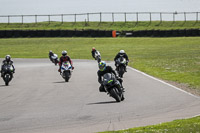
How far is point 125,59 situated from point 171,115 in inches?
522

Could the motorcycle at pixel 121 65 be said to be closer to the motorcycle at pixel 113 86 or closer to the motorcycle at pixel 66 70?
the motorcycle at pixel 66 70

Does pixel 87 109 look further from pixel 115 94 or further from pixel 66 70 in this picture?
pixel 66 70

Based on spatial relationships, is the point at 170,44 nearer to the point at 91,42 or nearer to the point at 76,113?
the point at 91,42

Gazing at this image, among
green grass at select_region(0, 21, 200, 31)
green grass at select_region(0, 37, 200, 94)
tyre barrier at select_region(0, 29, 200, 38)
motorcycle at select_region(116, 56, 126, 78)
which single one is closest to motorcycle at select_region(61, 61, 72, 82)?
motorcycle at select_region(116, 56, 126, 78)

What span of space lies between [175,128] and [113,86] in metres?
5.79

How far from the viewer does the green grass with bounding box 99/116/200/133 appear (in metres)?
9.44

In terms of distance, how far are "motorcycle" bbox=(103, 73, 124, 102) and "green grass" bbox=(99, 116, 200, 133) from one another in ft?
15.0

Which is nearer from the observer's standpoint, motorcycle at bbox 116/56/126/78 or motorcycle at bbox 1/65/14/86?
motorcycle at bbox 1/65/14/86

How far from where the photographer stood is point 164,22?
85.1 metres

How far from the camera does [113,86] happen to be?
15469mm

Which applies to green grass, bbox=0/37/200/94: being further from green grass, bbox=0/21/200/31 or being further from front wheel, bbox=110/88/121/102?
front wheel, bbox=110/88/121/102

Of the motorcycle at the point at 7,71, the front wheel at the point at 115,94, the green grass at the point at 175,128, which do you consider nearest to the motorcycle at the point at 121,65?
the motorcycle at the point at 7,71

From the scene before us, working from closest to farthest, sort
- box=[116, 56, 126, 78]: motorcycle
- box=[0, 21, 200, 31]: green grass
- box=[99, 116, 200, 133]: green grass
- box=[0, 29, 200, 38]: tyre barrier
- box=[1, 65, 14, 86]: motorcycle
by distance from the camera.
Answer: box=[99, 116, 200, 133]: green grass, box=[1, 65, 14, 86]: motorcycle, box=[116, 56, 126, 78]: motorcycle, box=[0, 29, 200, 38]: tyre barrier, box=[0, 21, 200, 31]: green grass

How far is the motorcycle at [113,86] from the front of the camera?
15.3 metres
